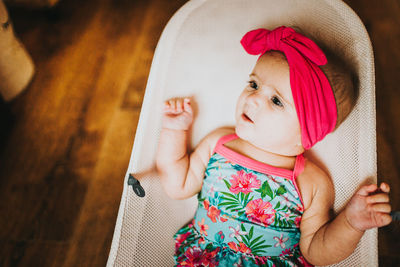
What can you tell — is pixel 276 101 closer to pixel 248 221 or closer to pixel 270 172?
pixel 270 172

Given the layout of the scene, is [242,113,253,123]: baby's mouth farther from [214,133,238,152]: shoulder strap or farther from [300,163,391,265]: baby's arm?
[300,163,391,265]: baby's arm

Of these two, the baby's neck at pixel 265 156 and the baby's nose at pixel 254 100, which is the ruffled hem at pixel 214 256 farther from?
the baby's nose at pixel 254 100

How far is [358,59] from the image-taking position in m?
0.76

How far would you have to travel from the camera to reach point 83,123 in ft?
4.28

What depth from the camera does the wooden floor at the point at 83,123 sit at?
1.09 meters

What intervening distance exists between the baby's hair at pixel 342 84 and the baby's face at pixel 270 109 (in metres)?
0.10

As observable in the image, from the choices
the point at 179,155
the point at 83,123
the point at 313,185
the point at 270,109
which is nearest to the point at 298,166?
the point at 313,185

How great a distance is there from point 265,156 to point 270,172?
0.05m

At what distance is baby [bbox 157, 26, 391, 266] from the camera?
660 millimetres

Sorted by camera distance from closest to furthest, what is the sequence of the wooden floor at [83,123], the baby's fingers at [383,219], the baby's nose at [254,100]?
the baby's fingers at [383,219]
the baby's nose at [254,100]
the wooden floor at [83,123]

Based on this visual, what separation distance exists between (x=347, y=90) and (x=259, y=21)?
1.14 ft

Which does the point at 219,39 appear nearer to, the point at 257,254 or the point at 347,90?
the point at 347,90

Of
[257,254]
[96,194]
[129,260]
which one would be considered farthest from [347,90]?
[96,194]

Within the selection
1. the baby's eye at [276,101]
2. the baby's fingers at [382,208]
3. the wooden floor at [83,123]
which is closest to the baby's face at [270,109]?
the baby's eye at [276,101]
